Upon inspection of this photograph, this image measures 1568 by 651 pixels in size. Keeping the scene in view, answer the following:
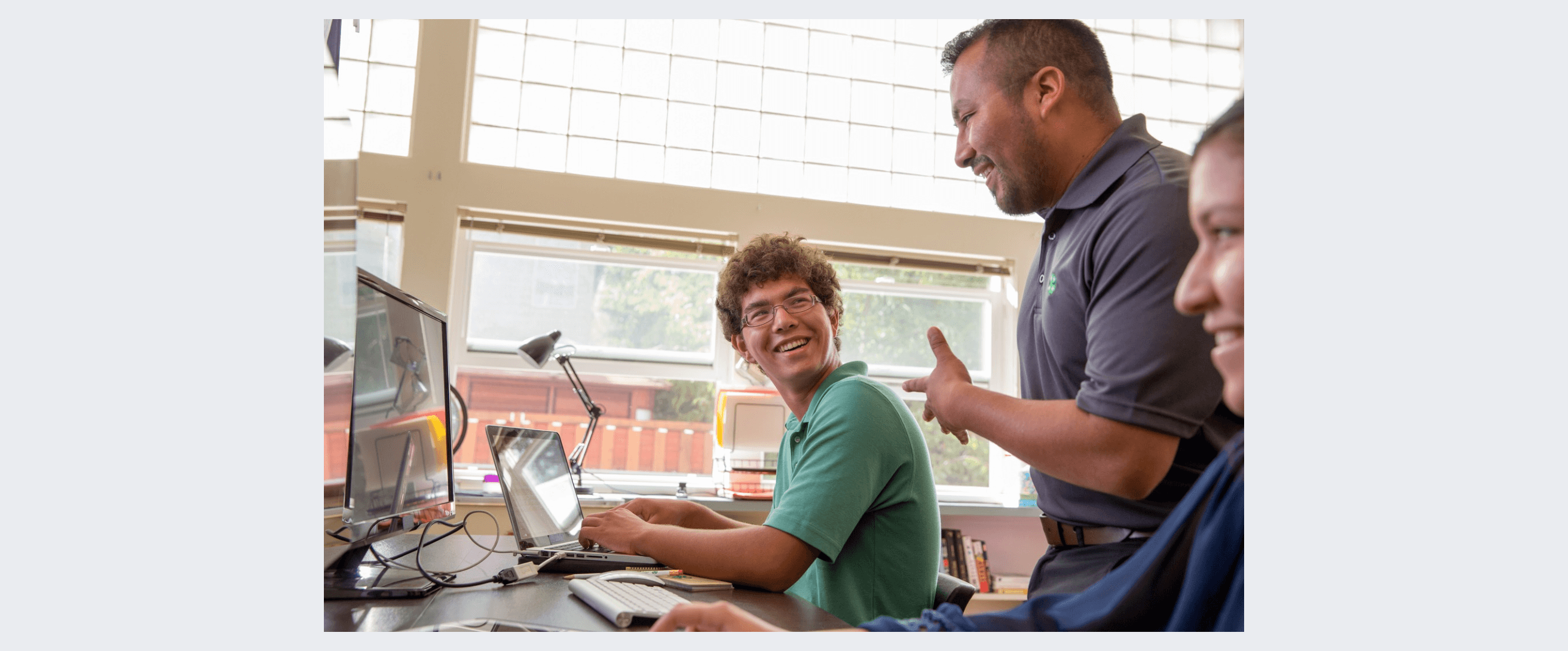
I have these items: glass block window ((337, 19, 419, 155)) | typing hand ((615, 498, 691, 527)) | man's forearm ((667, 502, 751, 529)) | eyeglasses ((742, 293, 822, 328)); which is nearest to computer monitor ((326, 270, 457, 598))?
typing hand ((615, 498, 691, 527))

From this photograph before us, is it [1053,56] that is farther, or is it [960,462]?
[960,462]

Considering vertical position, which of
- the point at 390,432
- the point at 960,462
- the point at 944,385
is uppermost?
the point at 944,385

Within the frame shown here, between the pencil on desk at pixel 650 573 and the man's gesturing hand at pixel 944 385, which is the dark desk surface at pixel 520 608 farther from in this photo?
the man's gesturing hand at pixel 944 385

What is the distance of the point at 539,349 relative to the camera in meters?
3.27

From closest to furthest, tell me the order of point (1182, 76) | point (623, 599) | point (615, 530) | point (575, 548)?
point (1182, 76) < point (623, 599) < point (615, 530) < point (575, 548)

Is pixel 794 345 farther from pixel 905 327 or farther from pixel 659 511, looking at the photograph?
pixel 905 327

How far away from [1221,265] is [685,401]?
3442 mm

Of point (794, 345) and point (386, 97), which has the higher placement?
point (386, 97)

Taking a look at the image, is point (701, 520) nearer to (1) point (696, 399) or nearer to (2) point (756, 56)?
(1) point (696, 399)

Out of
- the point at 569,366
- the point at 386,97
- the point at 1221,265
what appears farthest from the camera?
the point at 386,97

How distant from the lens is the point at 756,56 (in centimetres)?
404

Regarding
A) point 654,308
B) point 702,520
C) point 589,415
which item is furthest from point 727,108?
point 702,520
